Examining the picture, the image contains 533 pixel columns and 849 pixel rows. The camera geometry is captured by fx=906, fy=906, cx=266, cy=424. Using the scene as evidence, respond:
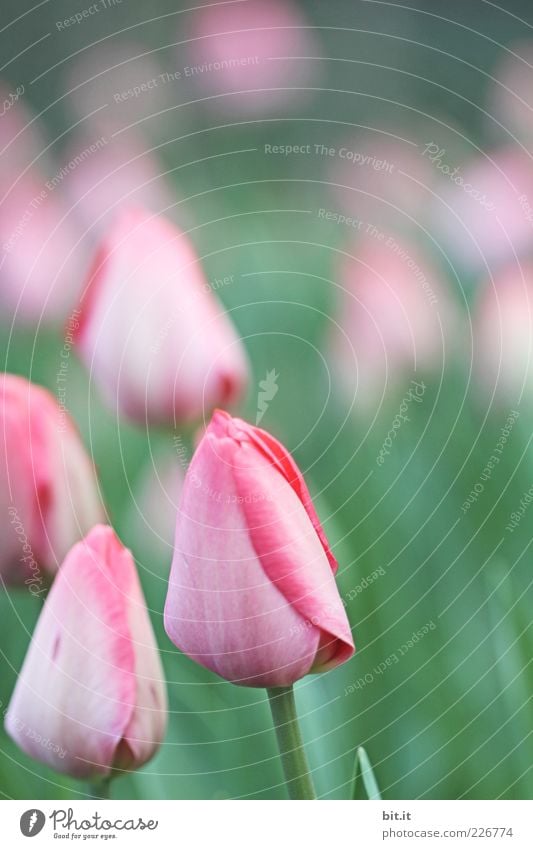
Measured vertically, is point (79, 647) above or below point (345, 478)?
below

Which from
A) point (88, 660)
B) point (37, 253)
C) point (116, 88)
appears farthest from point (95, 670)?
point (116, 88)

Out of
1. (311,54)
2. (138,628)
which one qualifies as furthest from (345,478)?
(311,54)

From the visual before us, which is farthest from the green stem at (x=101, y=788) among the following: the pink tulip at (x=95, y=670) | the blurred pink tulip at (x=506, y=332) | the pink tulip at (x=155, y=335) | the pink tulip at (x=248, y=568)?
the blurred pink tulip at (x=506, y=332)

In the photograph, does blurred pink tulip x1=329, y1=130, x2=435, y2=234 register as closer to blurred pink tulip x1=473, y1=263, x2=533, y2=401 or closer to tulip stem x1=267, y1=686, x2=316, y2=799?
blurred pink tulip x1=473, y1=263, x2=533, y2=401

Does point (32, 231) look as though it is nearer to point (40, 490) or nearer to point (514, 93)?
point (40, 490)

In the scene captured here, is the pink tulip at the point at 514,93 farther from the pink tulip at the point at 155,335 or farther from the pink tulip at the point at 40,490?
the pink tulip at the point at 40,490

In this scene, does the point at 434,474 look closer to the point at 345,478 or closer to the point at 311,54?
the point at 345,478
